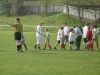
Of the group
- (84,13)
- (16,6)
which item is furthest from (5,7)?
(84,13)

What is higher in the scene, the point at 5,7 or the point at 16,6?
the point at 16,6

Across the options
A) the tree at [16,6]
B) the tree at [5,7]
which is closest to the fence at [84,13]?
the tree at [16,6]

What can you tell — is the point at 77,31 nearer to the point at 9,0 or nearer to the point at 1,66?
the point at 1,66

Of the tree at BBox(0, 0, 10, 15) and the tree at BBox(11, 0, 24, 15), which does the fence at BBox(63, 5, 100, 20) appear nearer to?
the tree at BBox(11, 0, 24, 15)

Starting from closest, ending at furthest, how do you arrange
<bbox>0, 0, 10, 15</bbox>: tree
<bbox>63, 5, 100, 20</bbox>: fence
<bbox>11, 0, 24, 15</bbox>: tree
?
<bbox>63, 5, 100, 20</bbox>: fence
<bbox>11, 0, 24, 15</bbox>: tree
<bbox>0, 0, 10, 15</bbox>: tree

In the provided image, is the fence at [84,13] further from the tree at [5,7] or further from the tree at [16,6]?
the tree at [5,7]

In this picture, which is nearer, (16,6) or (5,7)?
(16,6)

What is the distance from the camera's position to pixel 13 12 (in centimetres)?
7806

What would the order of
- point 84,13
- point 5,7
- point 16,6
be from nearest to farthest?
point 84,13
point 16,6
point 5,7

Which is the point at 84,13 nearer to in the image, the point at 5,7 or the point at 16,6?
the point at 16,6

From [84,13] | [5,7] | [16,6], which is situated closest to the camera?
[84,13]

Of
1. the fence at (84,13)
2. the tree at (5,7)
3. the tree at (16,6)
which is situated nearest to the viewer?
the fence at (84,13)

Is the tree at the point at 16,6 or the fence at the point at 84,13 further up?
the tree at the point at 16,6

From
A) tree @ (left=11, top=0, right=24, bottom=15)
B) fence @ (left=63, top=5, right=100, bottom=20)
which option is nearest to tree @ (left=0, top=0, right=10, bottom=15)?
tree @ (left=11, top=0, right=24, bottom=15)
